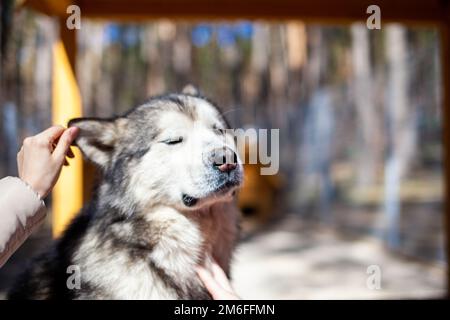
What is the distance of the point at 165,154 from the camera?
10.4ft

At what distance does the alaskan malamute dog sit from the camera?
9.87ft

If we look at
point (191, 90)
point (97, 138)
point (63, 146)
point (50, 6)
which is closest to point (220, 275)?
point (97, 138)

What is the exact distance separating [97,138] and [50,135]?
0.97 metres

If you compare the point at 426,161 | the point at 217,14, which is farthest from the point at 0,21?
the point at 426,161

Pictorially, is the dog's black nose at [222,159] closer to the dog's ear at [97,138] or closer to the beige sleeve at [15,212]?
the dog's ear at [97,138]

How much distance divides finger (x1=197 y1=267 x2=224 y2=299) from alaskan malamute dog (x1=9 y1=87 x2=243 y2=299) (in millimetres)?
56

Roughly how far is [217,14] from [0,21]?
111 inches

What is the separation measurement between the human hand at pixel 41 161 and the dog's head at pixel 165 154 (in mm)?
746

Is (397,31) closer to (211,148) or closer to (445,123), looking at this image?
(445,123)

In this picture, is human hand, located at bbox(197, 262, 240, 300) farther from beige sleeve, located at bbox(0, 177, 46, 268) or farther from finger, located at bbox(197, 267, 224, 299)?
beige sleeve, located at bbox(0, 177, 46, 268)

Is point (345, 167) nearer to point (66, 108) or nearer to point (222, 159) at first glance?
point (66, 108)

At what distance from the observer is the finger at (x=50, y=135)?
2.27 metres

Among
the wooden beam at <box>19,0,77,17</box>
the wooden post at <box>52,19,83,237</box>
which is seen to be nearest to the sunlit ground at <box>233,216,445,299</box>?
the wooden post at <box>52,19,83,237</box>

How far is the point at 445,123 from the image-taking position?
5.80m
